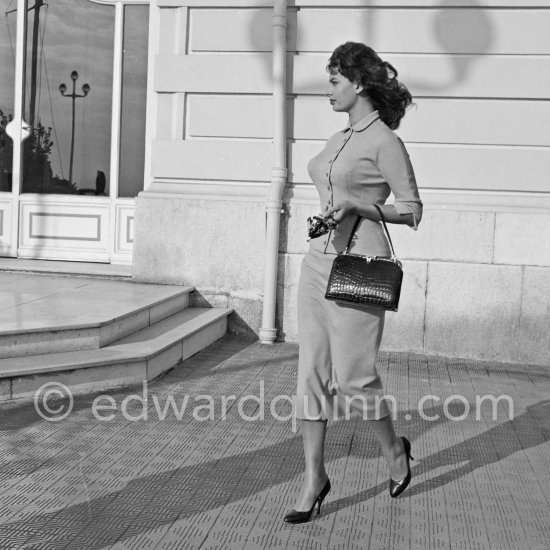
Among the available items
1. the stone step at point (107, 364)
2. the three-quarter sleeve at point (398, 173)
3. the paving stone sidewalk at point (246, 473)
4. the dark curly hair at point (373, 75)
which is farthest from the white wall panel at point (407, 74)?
the three-quarter sleeve at point (398, 173)

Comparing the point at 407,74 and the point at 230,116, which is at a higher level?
the point at 407,74

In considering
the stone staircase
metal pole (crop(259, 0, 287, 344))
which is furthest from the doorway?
metal pole (crop(259, 0, 287, 344))

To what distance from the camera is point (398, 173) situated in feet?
12.0

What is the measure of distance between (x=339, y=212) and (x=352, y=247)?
21cm

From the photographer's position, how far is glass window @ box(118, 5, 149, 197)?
9391 mm

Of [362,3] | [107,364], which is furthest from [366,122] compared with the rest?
[362,3]

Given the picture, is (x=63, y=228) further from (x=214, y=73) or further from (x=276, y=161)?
(x=276, y=161)

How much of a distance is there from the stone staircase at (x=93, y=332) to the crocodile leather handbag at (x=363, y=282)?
2.57 meters

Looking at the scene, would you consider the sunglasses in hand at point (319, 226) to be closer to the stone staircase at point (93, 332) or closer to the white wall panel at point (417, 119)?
the stone staircase at point (93, 332)

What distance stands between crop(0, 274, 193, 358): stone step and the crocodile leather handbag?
110 inches

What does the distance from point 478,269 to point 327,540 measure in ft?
15.8

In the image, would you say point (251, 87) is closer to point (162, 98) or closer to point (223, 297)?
point (162, 98)

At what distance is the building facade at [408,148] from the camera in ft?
25.9

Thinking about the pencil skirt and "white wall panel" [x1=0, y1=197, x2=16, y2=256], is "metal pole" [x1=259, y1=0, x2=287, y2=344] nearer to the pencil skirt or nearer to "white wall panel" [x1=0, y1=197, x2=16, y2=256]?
"white wall panel" [x1=0, y1=197, x2=16, y2=256]
